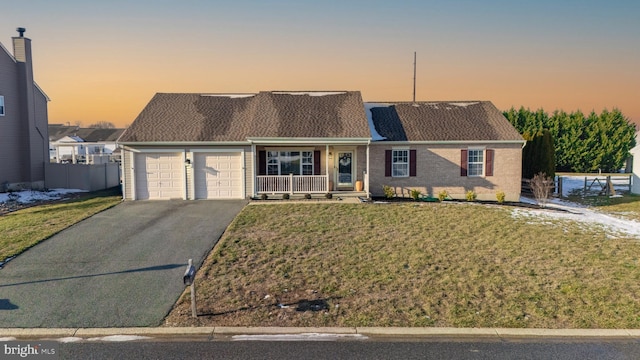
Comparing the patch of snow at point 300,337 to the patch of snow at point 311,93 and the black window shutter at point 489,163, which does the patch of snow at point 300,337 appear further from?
the patch of snow at point 311,93

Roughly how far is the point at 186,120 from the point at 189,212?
6.16 m

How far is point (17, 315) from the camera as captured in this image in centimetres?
760

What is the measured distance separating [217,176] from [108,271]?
9.27 meters

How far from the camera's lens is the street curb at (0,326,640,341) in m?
6.95

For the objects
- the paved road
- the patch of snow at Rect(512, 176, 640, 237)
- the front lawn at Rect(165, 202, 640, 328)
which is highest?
the patch of snow at Rect(512, 176, 640, 237)

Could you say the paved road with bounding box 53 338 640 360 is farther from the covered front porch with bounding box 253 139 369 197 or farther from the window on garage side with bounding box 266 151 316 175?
the window on garage side with bounding box 266 151 316 175

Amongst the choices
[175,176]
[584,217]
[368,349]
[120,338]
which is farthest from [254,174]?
[584,217]

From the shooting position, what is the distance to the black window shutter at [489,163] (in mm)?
19500

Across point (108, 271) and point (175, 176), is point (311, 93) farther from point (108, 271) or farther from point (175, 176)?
point (108, 271)

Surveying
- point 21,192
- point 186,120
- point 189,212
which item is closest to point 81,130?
point 21,192

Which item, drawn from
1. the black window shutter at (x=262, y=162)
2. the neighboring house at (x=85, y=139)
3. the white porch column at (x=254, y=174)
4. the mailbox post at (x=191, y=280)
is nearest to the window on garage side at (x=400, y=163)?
the black window shutter at (x=262, y=162)

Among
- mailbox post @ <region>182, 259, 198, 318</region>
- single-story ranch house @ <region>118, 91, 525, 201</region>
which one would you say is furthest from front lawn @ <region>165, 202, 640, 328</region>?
single-story ranch house @ <region>118, 91, 525, 201</region>

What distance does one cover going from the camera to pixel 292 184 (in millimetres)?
18375

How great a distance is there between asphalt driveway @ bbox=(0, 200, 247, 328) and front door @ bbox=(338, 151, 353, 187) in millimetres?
6376
